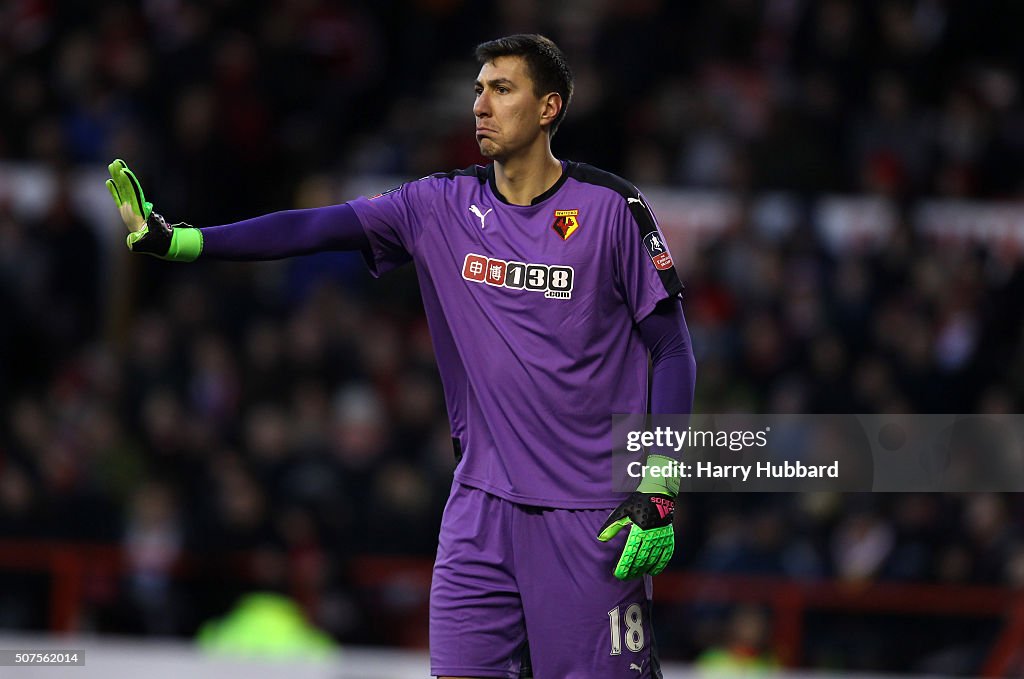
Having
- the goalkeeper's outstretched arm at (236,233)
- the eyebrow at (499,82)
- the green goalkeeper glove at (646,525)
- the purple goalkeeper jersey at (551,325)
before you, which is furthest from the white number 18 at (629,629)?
the eyebrow at (499,82)

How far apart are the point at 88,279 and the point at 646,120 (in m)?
4.45

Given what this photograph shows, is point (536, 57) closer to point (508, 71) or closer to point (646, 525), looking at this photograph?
point (508, 71)

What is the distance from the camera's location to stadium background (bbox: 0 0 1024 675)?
9984mm

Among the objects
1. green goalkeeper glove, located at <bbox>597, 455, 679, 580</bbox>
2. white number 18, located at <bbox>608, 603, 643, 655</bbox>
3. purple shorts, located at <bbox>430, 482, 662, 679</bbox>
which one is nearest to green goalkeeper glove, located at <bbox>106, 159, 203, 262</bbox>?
purple shorts, located at <bbox>430, 482, 662, 679</bbox>

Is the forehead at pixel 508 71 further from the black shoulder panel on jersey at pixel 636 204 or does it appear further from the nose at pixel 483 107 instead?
the black shoulder panel on jersey at pixel 636 204

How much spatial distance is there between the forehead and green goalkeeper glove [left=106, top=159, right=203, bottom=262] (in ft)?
3.22

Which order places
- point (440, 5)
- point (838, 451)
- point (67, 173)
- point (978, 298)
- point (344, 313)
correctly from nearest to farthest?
1. point (838, 451)
2. point (978, 298)
3. point (344, 313)
4. point (67, 173)
5. point (440, 5)

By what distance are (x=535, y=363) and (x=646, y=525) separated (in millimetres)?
596

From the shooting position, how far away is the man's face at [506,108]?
495cm

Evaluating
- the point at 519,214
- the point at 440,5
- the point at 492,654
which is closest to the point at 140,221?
the point at 519,214

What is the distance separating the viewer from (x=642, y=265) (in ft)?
16.1

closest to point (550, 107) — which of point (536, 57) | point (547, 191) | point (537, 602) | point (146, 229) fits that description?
point (536, 57)

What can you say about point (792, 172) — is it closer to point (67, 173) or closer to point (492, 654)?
point (67, 173)

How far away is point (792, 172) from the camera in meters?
12.0
